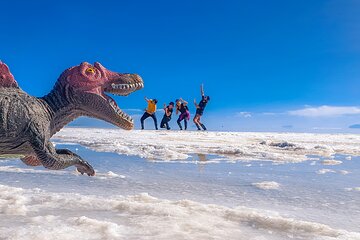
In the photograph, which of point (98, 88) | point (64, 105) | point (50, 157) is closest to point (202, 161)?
point (98, 88)

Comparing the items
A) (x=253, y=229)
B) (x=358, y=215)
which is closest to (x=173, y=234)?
(x=253, y=229)

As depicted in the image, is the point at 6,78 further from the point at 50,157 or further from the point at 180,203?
the point at 180,203

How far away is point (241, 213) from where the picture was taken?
3344 millimetres

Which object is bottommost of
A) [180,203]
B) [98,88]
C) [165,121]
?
[180,203]

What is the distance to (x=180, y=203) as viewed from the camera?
12.3 ft

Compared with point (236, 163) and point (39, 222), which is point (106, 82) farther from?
point (236, 163)

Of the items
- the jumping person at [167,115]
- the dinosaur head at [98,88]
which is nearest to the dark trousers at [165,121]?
the jumping person at [167,115]

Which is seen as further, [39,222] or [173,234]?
[39,222]

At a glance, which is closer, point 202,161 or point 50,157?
point 50,157

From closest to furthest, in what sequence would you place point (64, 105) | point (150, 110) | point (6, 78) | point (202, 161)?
1. point (6, 78)
2. point (64, 105)
3. point (202, 161)
4. point (150, 110)

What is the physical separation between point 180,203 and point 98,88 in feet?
5.19

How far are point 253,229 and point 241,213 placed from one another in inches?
13.5

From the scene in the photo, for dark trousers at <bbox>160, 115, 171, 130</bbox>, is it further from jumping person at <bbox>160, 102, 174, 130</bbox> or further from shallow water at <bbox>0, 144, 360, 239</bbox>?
shallow water at <bbox>0, 144, 360, 239</bbox>

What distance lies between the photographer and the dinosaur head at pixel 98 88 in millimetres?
4438
